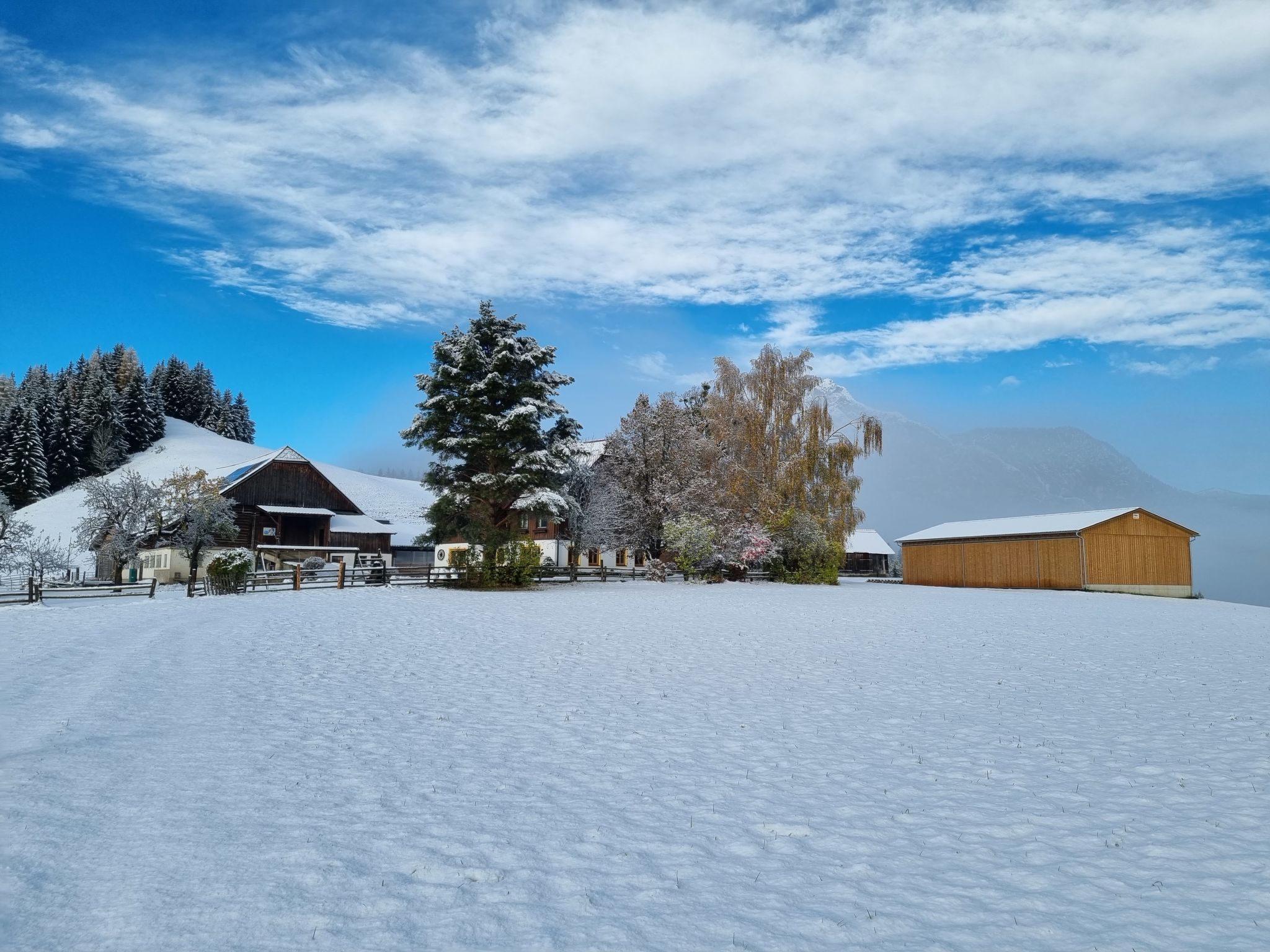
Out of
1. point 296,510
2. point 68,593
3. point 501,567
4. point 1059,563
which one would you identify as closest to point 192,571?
point 68,593

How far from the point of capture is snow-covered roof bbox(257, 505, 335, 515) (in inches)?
2112

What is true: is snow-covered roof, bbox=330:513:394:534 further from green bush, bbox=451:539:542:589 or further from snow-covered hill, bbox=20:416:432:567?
green bush, bbox=451:539:542:589

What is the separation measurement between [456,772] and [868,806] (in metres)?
4.34

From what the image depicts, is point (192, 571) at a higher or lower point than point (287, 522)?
lower

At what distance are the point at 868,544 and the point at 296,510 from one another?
56313mm

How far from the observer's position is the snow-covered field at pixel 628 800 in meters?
5.32

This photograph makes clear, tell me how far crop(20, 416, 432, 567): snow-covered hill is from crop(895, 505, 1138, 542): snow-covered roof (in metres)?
40.6

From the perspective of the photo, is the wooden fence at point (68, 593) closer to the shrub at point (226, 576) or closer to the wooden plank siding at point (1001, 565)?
the shrub at point (226, 576)

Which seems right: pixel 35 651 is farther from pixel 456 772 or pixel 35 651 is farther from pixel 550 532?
pixel 550 532

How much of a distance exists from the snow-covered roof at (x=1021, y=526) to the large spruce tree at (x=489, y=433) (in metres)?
25.2

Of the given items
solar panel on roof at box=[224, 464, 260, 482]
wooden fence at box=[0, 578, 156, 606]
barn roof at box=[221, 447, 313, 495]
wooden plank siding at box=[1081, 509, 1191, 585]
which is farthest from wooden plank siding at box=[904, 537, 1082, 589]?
solar panel on roof at box=[224, 464, 260, 482]

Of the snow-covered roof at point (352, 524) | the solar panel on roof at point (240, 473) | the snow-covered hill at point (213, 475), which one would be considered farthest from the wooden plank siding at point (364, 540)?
the solar panel on roof at point (240, 473)

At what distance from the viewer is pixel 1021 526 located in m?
45.0

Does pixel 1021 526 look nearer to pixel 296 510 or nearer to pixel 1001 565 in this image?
pixel 1001 565
